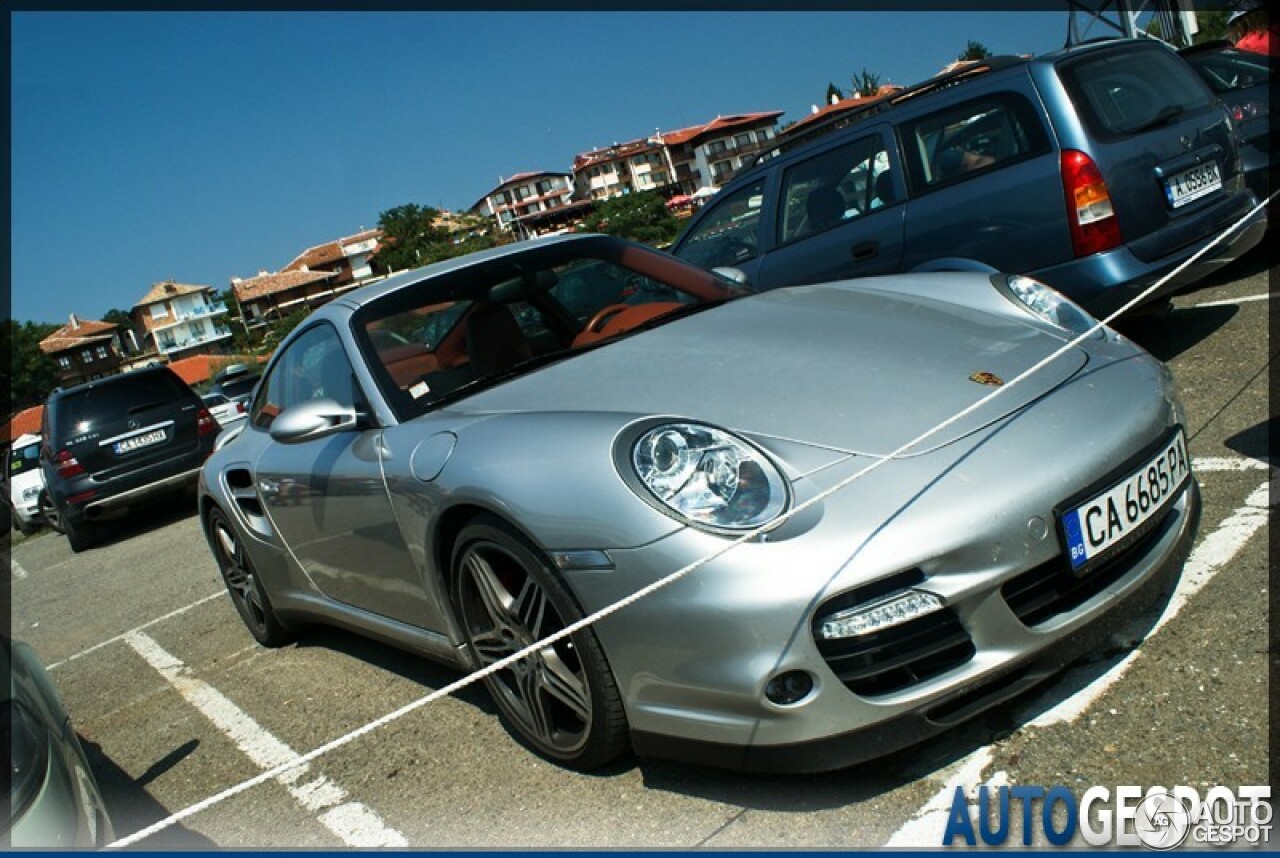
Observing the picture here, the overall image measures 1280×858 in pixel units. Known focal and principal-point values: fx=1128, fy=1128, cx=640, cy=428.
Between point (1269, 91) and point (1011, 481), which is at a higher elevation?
point (1269, 91)

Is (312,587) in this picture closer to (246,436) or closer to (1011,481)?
(246,436)

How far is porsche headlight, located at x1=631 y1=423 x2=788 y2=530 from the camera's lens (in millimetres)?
2473

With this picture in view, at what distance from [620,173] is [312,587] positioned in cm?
13357

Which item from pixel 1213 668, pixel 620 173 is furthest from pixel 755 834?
pixel 620 173

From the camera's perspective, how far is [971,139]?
5.62 m

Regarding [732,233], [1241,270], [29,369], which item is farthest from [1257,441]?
[29,369]

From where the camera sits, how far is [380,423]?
11.4 ft

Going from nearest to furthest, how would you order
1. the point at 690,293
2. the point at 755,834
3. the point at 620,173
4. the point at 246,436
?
Answer: the point at 755,834 → the point at 690,293 → the point at 246,436 → the point at 620,173

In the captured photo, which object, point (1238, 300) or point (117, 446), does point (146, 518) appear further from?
point (1238, 300)

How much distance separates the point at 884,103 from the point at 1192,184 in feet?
5.34

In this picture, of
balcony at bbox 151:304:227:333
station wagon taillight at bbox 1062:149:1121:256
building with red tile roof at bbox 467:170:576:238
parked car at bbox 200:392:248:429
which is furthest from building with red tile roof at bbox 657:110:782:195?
station wagon taillight at bbox 1062:149:1121:256

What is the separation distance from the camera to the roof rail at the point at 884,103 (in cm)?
574

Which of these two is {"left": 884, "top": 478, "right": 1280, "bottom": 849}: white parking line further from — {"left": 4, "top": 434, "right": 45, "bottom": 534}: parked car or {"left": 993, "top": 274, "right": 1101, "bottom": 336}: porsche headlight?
{"left": 4, "top": 434, "right": 45, "bottom": 534}: parked car
